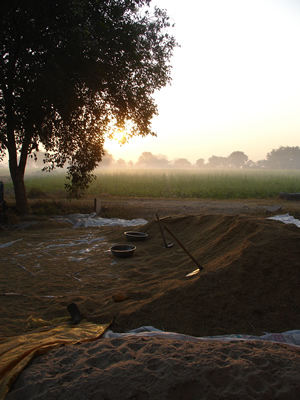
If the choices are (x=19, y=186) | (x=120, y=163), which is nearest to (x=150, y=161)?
(x=120, y=163)

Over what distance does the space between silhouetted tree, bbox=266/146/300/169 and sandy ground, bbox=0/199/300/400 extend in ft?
322

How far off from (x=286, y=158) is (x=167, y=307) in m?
102

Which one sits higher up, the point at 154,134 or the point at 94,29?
the point at 94,29

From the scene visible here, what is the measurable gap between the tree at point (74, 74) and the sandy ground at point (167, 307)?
11.6ft

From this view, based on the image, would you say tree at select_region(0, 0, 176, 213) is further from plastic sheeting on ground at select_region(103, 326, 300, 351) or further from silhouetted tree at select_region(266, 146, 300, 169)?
silhouetted tree at select_region(266, 146, 300, 169)

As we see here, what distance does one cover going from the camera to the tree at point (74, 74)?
730 centimetres

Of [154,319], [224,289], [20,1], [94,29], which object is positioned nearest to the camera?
[154,319]

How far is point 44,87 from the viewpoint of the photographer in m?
7.37

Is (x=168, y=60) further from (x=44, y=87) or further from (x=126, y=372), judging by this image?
(x=126, y=372)

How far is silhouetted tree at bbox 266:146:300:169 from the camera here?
93.9 m

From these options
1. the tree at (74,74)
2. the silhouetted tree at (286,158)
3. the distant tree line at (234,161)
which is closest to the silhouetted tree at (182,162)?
the distant tree line at (234,161)

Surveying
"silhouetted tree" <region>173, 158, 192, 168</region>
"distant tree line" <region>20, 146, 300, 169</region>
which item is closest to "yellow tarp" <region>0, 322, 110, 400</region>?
"distant tree line" <region>20, 146, 300, 169</region>

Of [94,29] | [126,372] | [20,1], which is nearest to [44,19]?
[20,1]

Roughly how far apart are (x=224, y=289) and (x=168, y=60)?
27.6 feet
